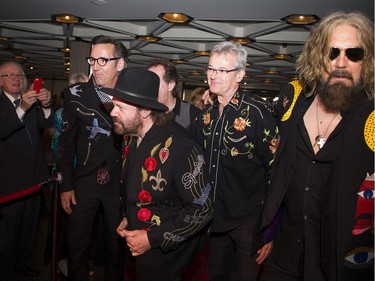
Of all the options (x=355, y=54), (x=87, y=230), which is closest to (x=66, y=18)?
(x=87, y=230)

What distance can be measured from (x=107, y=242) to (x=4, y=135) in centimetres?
125

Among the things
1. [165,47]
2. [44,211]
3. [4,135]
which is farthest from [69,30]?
[4,135]

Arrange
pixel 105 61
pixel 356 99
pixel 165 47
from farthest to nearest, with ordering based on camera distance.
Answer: pixel 165 47
pixel 105 61
pixel 356 99

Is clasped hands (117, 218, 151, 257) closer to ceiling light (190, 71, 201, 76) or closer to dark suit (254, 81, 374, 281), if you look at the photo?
dark suit (254, 81, 374, 281)

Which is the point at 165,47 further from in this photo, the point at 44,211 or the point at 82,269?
the point at 82,269

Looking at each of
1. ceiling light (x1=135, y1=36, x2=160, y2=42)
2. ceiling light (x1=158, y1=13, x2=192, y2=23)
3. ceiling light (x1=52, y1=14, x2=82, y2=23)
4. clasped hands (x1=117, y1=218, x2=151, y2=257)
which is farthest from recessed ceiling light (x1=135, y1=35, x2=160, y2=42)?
clasped hands (x1=117, y1=218, x2=151, y2=257)

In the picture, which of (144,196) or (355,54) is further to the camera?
(144,196)

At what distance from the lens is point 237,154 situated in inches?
89.0

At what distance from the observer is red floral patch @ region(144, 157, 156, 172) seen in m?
1.91

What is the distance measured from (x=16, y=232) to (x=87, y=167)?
980 mm

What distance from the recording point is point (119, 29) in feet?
29.1

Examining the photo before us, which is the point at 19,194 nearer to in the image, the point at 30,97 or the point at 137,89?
the point at 30,97

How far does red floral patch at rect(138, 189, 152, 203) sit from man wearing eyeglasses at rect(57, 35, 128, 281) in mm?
912

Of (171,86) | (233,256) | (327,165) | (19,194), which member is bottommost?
(233,256)
